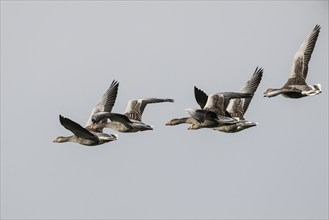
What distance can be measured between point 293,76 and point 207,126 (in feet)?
13.9

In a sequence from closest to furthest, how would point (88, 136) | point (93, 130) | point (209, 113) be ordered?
point (209, 113) → point (88, 136) → point (93, 130)

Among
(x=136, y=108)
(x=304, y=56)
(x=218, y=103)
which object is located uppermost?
(x=304, y=56)

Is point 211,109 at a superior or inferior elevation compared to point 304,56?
inferior

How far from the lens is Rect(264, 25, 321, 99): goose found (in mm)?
61688

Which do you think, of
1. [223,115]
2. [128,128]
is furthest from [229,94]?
[128,128]

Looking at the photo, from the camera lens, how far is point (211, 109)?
201ft

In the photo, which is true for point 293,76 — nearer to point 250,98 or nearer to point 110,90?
point 250,98

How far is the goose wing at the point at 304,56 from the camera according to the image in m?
62.6

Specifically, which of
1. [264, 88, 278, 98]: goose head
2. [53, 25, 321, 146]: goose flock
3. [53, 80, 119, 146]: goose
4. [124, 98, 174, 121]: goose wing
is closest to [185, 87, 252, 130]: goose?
[53, 25, 321, 146]: goose flock

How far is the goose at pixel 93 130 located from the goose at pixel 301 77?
7.22m

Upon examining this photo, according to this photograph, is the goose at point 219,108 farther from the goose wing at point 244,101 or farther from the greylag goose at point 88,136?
the greylag goose at point 88,136

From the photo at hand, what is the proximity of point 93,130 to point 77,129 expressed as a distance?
2923 mm

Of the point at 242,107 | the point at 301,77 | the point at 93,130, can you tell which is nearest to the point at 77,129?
the point at 93,130

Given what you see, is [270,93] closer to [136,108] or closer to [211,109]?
[211,109]
